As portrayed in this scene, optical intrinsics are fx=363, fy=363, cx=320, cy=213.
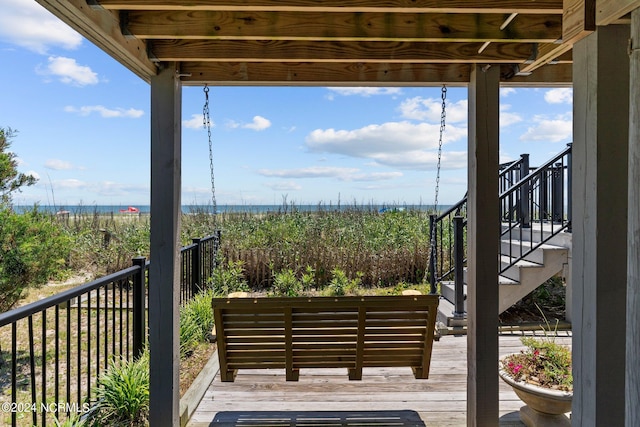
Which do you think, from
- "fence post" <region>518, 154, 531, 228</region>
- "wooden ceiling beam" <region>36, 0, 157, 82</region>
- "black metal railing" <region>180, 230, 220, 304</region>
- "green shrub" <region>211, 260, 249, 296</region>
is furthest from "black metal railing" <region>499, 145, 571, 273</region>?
"wooden ceiling beam" <region>36, 0, 157, 82</region>

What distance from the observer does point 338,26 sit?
5.67 ft

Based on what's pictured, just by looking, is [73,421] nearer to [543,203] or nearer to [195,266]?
[195,266]

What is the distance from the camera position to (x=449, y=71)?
7.11 feet

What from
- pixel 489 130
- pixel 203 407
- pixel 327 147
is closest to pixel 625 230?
pixel 489 130

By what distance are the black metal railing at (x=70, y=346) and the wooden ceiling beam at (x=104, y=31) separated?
3.92 feet

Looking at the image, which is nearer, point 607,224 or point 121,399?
point 607,224

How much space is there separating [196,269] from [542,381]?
383cm

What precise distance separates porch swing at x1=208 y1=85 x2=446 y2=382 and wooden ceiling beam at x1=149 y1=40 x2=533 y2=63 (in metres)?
0.36

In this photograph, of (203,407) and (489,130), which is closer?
(489,130)

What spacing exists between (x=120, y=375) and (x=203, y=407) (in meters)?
0.60

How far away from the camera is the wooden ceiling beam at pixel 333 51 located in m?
1.93

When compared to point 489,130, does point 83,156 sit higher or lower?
higher

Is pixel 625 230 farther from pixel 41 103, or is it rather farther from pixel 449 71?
pixel 41 103

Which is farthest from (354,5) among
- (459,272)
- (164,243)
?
(459,272)
